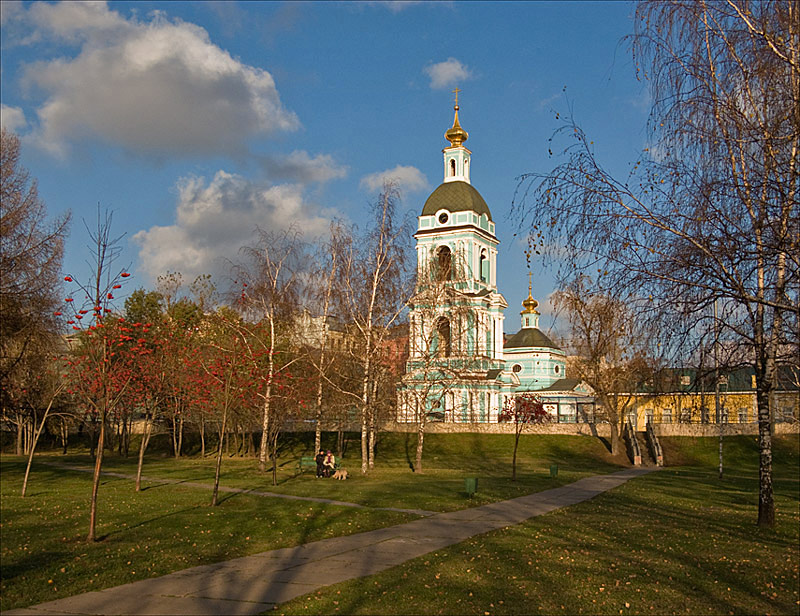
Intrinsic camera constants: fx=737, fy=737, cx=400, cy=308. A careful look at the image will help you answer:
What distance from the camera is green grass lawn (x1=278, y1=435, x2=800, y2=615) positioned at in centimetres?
955

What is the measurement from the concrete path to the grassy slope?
1.78 feet

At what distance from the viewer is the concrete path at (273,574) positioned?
920 centimetres

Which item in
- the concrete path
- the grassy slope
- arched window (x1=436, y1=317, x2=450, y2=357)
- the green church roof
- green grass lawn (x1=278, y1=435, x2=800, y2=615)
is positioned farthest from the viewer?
the green church roof

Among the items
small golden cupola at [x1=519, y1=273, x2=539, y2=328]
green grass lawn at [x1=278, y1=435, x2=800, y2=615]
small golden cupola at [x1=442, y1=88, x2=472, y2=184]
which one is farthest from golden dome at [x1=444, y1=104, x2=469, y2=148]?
green grass lawn at [x1=278, y1=435, x2=800, y2=615]

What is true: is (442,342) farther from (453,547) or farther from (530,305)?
(530,305)

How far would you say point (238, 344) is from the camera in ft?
99.1

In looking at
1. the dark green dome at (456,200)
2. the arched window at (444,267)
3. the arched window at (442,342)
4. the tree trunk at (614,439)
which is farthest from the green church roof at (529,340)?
the arched window at (444,267)

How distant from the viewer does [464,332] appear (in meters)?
34.8

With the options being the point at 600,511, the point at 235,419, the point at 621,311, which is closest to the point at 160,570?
the point at 621,311

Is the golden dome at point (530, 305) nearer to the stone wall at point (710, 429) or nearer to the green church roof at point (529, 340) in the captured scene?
the green church roof at point (529, 340)

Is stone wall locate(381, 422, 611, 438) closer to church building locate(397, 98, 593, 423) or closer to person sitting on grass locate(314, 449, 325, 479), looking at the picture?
church building locate(397, 98, 593, 423)

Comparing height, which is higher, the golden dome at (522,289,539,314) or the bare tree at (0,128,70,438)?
the golden dome at (522,289,539,314)

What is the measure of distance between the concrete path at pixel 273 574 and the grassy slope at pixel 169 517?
0.54 meters

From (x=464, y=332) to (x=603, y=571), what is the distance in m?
23.3
